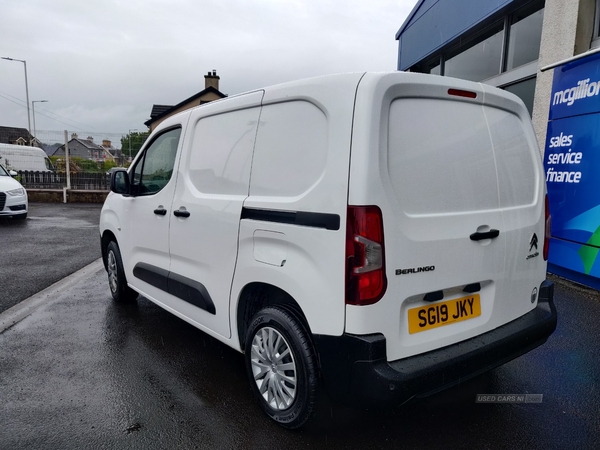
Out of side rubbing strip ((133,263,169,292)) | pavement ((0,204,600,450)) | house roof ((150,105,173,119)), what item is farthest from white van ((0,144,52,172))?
side rubbing strip ((133,263,169,292))

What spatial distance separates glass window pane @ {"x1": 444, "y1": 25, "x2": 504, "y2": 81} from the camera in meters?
8.71

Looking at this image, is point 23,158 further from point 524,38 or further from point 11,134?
point 11,134

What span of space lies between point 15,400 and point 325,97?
2.75 m

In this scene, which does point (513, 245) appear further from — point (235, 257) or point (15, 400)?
point (15, 400)

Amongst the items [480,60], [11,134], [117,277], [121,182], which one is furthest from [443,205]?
[11,134]

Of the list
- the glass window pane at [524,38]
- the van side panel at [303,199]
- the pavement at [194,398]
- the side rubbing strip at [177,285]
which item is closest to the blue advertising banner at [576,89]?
the glass window pane at [524,38]

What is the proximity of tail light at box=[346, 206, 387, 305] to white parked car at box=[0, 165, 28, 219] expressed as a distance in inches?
440

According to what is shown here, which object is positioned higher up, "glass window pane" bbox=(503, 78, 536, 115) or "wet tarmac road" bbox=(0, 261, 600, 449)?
"glass window pane" bbox=(503, 78, 536, 115)

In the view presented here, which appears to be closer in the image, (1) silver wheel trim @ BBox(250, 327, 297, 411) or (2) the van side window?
(1) silver wheel trim @ BBox(250, 327, 297, 411)

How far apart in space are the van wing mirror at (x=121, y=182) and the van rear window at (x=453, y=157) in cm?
287

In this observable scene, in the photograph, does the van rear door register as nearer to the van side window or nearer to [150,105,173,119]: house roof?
the van side window

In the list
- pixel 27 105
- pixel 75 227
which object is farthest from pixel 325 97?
pixel 27 105

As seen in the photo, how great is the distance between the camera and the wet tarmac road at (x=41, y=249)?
17.9 ft

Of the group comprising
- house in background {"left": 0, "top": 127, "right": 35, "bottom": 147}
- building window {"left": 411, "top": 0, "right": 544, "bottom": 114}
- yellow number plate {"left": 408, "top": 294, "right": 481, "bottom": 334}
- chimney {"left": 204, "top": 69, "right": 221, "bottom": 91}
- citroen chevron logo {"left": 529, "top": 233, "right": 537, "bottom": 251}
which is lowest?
yellow number plate {"left": 408, "top": 294, "right": 481, "bottom": 334}
